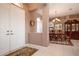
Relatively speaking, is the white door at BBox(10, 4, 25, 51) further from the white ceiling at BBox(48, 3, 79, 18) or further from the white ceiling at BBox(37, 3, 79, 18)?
the white ceiling at BBox(48, 3, 79, 18)

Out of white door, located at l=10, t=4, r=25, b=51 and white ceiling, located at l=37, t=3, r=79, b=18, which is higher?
white ceiling, located at l=37, t=3, r=79, b=18

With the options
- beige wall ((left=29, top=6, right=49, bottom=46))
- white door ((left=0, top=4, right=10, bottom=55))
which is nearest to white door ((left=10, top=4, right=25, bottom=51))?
white door ((left=0, top=4, right=10, bottom=55))

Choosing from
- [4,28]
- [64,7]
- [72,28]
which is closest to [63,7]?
[64,7]

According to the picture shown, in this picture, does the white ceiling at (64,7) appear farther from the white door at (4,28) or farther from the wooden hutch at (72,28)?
the white door at (4,28)

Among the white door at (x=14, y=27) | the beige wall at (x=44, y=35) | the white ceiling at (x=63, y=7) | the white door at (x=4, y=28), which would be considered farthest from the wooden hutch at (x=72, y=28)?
the white door at (x=4, y=28)

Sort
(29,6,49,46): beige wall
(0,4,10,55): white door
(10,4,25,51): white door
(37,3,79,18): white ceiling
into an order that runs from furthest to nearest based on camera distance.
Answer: (37,3,79,18): white ceiling, (29,6,49,46): beige wall, (10,4,25,51): white door, (0,4,10,55): white door

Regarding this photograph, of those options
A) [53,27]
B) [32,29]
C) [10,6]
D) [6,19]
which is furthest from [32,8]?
[53,27]

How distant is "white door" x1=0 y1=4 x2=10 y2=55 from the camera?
339 centimetres

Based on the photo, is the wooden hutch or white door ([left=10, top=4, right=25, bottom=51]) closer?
white door ([left=10, top=4, right=25, bottom=51])

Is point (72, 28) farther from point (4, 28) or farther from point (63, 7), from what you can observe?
point (4, 28)

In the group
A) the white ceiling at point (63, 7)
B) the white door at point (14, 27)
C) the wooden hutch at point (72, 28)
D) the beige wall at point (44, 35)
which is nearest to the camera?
the white door at point (14, 27)

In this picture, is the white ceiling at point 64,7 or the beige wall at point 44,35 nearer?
the beige wall at point 44,35

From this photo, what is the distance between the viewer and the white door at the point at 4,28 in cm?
339

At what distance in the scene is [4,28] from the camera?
3502 millimetres
